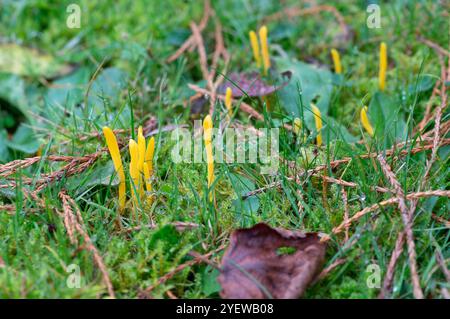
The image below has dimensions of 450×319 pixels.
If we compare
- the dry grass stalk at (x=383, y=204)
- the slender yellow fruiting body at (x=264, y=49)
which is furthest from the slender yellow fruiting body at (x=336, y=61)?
the dry grass stalk at (x=383, y=204)

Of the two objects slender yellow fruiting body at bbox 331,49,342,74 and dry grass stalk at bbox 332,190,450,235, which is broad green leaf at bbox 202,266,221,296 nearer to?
dry grass stalk at bbox 332,190,450,235

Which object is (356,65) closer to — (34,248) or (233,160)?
(233,160)

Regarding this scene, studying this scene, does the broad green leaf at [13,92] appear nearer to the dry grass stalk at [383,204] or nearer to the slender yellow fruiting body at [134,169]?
the slender yellow fruiting body at [134,169]

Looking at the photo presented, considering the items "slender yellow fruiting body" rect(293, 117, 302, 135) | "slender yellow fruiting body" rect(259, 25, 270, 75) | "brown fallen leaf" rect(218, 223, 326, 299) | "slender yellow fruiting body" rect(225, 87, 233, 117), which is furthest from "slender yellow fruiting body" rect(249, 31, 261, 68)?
"brown fallen leaf" rect(218, 223, 326, 299)
